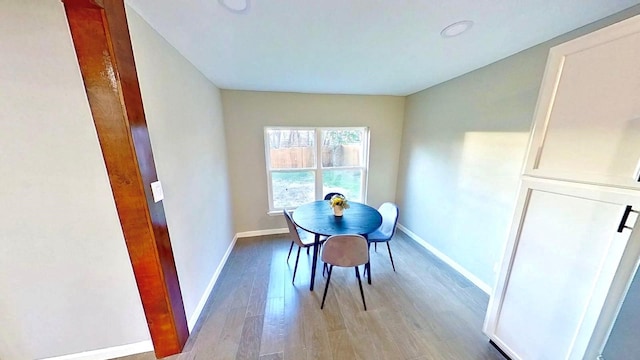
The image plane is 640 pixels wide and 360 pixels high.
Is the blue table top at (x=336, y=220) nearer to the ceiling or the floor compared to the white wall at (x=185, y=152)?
nearer to the floor

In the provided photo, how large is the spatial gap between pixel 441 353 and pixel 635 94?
1830 millimetres

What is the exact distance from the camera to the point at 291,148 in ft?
10.7

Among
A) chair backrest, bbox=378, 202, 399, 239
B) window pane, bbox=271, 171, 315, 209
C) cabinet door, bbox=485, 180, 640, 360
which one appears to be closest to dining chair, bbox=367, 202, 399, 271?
chair backrest, bbox=378, 202, 399, 239

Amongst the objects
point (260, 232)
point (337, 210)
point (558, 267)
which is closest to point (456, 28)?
point (558, 267)

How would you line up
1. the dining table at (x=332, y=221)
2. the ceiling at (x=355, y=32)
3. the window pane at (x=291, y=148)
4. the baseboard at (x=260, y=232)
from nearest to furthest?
the ceiling at (x=355, y=32)
the dining table at (x=332, y=221)
the window pane at (x=291, y=148)
the baseboard at (x=260, y=232)

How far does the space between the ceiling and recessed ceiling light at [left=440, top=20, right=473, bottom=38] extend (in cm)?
4

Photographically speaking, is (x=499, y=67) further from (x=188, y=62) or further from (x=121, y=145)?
(x=121, y=145)

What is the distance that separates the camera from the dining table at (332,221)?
76.6 inches

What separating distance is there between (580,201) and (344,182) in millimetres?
2671

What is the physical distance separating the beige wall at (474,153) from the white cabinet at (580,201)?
0.53 m

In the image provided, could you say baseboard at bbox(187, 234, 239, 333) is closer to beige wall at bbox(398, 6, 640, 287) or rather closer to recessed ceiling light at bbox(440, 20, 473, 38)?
beige wall at bbox(398, 6, 640, 287)

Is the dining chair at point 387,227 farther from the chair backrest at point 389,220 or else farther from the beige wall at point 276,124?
the beige wall at point 276,124

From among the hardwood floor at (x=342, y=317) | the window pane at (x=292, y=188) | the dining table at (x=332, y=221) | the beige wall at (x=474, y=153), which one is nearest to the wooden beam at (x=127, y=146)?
the hardwood floor at (x=342, y=317)

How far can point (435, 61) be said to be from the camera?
1884mm
